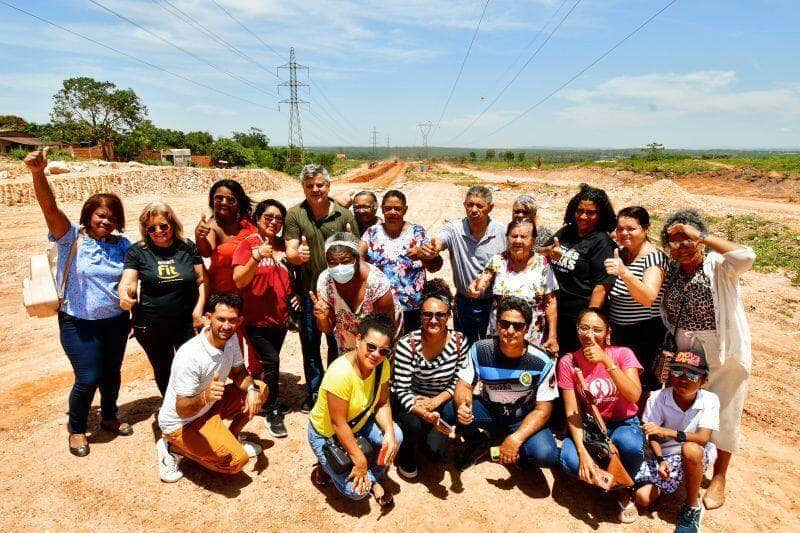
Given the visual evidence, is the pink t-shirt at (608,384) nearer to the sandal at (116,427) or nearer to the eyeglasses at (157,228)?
the eyeglasses at (157,228)

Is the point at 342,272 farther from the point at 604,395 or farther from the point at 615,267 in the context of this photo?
the point at 604,395

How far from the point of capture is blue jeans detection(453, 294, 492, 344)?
4.10 m

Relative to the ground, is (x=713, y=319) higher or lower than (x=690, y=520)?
higher

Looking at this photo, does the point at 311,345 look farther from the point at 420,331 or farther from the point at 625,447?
the point at 625,447

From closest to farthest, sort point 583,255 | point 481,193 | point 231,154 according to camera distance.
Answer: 1. point 583,255
2. point 481,193
3. point 231,154

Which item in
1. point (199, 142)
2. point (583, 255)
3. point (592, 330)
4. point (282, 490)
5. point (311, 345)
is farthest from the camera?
point (199, 142)

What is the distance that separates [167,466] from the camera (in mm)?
3562

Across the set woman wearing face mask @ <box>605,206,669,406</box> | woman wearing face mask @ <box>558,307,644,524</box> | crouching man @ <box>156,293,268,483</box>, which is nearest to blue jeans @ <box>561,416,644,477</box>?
woman wearing face mask @ <box>558,307,644,524</box>

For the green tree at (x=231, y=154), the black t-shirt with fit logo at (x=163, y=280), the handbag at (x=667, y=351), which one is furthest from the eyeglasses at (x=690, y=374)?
the green tree at (x=231, y=154)

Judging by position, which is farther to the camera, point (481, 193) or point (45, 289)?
point (481, 193)

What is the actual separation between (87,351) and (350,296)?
7.65ft

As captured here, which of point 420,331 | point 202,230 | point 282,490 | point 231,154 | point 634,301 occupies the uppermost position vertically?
point 231,154

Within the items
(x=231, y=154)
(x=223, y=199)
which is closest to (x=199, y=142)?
(x=231, y=154)

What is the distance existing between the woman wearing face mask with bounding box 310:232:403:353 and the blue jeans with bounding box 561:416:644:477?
1.84 m
